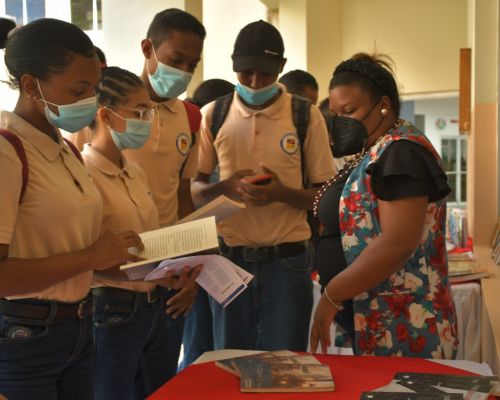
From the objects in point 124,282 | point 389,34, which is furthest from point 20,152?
point 389,34

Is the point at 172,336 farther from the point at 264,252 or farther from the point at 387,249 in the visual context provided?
the point at 387,249

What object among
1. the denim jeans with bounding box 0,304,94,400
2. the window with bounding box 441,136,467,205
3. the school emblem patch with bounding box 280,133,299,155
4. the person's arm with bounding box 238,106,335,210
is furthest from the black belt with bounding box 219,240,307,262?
the window with bounding box 441,136,467,205

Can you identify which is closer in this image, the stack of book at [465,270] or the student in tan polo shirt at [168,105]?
the student in tan polo shirt at [168,105]

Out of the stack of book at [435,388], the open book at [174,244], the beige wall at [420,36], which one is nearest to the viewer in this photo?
the stack of book at [435,388]

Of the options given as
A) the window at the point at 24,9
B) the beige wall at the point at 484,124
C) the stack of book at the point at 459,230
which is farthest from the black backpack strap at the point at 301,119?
the stack of book at the point at 459,230

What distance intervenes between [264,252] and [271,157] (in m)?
0.40

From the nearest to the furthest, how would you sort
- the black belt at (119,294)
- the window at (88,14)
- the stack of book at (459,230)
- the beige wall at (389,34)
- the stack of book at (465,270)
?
the black belt at (119,294) → the stack of book at (465,270) → the window at (88,14) → the stack of book at (459,230) → the beige wall at (389,34)

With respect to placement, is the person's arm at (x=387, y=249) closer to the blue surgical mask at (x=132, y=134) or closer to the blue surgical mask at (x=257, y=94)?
the blue surgical mask at (x=132, y=134)

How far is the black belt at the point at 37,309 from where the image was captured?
5.69 feet

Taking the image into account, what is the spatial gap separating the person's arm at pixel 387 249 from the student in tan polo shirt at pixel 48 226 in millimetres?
646

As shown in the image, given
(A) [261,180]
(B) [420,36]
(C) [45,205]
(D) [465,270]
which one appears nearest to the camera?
(C) [45,205]

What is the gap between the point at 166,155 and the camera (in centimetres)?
263

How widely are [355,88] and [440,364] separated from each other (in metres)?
0.91

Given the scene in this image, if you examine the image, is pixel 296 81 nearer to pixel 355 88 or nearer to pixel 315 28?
pixel 355 88
